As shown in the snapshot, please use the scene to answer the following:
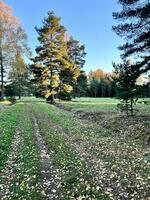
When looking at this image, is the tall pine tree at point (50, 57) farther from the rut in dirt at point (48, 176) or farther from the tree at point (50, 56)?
the rut in dirt at point (48, 176)

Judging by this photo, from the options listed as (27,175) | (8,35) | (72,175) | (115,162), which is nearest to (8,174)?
(27,175)

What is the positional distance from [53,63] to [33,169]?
2111 inches

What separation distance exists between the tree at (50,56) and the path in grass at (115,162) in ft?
143

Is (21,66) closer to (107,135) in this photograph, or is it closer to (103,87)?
(107,135)

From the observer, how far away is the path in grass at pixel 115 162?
32.4 ft

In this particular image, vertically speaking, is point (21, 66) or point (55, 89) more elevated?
point (21, 66)

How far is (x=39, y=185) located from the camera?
33.6 feet

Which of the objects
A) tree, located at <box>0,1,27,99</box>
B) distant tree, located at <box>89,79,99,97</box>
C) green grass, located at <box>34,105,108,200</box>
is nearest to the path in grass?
green grass, located at <box>34,105,108,200</box>

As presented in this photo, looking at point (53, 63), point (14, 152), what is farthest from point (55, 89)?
point (14, 152)

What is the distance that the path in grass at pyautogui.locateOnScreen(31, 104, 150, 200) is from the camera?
9867 millimetres

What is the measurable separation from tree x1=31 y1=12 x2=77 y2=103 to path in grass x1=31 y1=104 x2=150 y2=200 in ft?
143

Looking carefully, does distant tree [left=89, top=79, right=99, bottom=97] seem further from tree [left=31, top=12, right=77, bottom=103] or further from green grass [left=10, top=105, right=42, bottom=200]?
green grass [left=10, top=105, right=42, bottom=200]

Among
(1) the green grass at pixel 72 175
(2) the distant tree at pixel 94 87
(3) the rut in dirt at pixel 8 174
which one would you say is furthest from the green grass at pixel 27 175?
(2) the distant tree at pixel 94 87

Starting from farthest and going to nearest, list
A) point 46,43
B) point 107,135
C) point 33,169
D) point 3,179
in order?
point 46,43 < point 107,135 < point 33,169 < point 3,179
